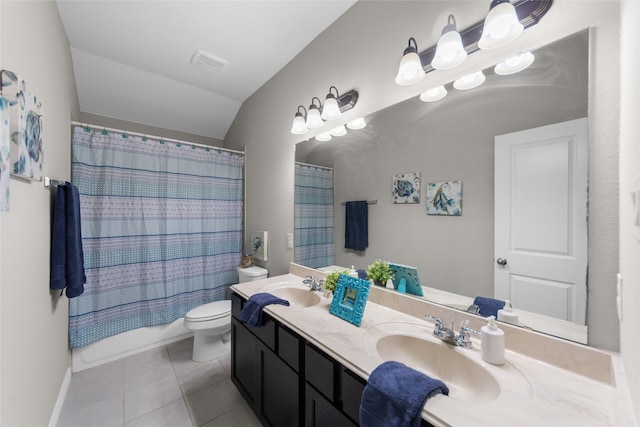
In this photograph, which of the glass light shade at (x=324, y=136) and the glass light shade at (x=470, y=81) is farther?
the glass light shade at (x=324, y=136)

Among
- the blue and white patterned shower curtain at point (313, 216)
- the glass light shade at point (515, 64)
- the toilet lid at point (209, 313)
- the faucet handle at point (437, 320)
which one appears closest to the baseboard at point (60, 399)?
the toilet lid at point (209, 313)

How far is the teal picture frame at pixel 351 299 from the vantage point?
1.18 meters

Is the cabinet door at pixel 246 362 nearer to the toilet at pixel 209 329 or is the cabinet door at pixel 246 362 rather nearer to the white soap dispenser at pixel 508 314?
the toilet at pixel 209 329

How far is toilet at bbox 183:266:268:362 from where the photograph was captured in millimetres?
2111

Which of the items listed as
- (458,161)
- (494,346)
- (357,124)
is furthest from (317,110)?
(494,346)

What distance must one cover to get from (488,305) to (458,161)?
0.64 m

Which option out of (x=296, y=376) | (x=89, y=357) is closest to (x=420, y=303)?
(x=296, y=376)

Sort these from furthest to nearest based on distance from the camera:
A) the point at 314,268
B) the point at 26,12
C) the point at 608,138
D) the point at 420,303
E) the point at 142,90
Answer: the point at 142,90 < the point at 314,268 < the point at 420,303 < the point at 26,12 < the point at 608,138

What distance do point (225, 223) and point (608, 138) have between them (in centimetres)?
287

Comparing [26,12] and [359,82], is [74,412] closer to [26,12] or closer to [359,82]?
[26,12]

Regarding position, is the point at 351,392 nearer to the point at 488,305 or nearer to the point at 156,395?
the point at 488,305

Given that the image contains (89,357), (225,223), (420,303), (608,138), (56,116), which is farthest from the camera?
(225,223)

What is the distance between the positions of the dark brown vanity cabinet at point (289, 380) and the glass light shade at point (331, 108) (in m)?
1.32

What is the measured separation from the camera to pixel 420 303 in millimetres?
1229
